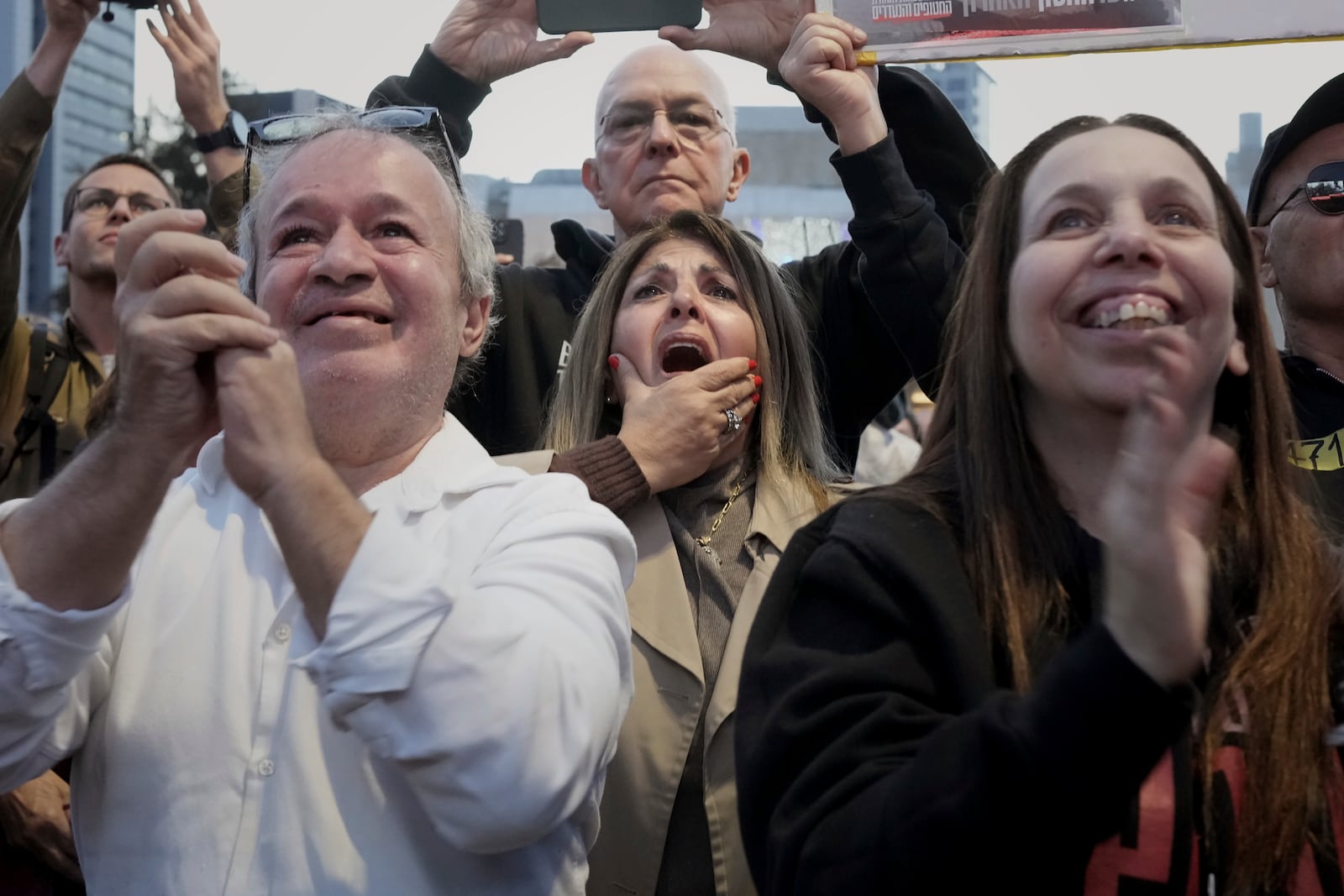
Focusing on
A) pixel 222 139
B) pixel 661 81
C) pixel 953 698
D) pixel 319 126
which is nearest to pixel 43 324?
pixel 222 139

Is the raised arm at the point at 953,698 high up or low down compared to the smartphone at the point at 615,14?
down

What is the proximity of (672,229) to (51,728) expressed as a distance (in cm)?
175

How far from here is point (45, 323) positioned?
4.30 m

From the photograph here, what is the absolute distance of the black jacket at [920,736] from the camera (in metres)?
1.22

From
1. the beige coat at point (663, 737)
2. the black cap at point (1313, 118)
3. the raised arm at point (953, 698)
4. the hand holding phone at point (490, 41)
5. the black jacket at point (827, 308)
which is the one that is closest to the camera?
the raised arm at point (953, 698)

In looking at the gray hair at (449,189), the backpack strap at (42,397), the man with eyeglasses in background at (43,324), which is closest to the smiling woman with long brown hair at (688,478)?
the gray hair at (449,189)

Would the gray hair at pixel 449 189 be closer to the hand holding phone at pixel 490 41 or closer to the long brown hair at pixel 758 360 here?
the long brown hair at pixel 758 360

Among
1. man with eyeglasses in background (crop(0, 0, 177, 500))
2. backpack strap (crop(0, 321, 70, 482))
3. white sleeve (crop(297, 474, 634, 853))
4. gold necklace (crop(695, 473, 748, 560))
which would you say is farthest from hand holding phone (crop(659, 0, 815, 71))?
backpack strap (crop(0, 321, 70, 482))

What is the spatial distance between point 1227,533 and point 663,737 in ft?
3.15

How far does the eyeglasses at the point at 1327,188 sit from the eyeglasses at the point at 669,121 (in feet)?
4.65

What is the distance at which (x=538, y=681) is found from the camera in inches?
60.5

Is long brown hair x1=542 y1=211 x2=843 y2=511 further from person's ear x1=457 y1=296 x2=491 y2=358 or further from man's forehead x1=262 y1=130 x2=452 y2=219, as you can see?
man's forehead x1=262 y1=130 x2=452 y2=219

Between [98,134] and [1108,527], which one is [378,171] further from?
[98,134]

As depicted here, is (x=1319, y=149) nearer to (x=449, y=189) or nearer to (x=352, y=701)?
(x=449, y=189)
